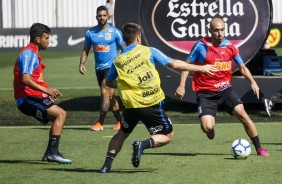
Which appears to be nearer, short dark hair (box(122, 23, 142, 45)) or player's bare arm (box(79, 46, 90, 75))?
short dark hair (box(122, 23, 142, 45))

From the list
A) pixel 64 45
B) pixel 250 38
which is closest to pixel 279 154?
pixel 250 38

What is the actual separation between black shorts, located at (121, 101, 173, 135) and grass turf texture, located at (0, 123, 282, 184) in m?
0.54

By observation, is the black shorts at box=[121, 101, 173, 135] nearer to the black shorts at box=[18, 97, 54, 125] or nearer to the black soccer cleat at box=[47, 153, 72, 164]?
the black soccer cleat at box=[47, 153, 72, 164]

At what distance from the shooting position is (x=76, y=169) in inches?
477

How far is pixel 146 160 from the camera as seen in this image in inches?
507

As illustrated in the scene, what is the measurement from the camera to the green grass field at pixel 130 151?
11406 millimetres

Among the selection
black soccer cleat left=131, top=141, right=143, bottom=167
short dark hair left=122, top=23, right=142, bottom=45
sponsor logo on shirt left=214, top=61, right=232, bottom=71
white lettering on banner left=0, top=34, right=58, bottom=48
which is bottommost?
white lettering on banner left=0, top=34, right=58, bottom=48

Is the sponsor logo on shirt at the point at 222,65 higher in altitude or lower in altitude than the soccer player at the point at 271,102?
higher

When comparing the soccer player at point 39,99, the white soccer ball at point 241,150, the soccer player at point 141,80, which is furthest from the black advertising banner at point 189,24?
the soccer player at point 141,80

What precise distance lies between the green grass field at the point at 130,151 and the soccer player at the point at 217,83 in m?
0.42

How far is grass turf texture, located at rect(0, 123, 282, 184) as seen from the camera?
11312 mm

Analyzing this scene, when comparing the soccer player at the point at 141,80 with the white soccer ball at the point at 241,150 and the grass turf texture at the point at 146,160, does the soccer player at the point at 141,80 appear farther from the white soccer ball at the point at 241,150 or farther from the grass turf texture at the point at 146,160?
the white soccer ball at the point at 241,150

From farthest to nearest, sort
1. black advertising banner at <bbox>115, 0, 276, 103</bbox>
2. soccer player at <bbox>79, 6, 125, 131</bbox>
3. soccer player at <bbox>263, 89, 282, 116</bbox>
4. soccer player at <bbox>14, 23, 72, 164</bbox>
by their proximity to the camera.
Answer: black advertising banner at <bbox>115, 0, 276, 103</bbox>, soccer player at <bbox>263, 89, 282, 116</bbox>, soccer player at <bbox>79, 6, 125, 131</bbox>, soccer player at <bbox>14, 23, 72, 164</bbox>

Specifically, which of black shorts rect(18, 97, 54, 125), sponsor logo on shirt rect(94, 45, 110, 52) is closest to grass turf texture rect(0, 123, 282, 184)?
black shorts rect(18, 97, 54, 125)
